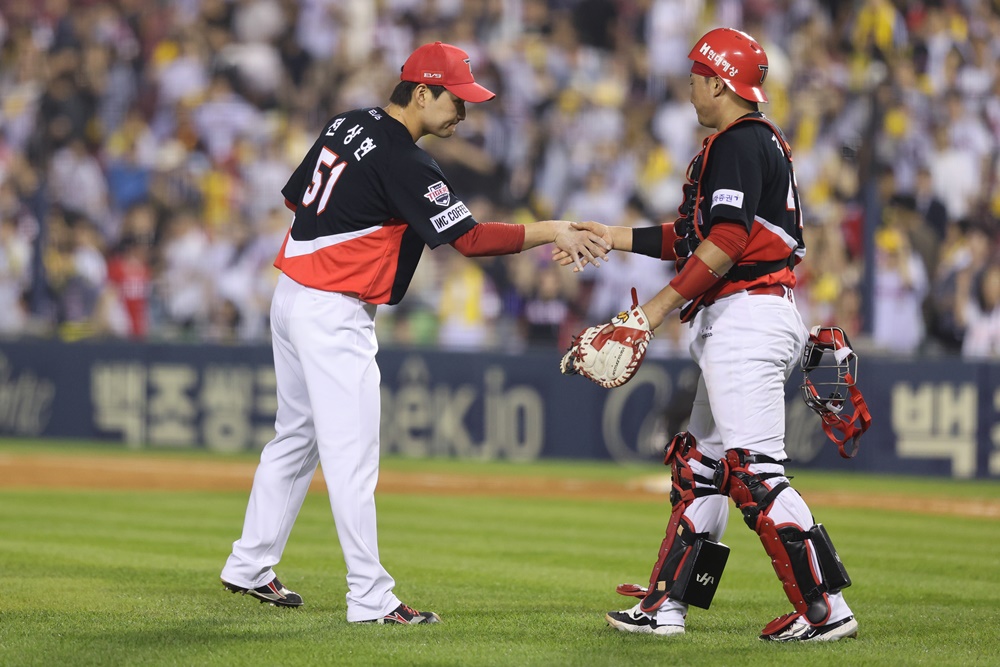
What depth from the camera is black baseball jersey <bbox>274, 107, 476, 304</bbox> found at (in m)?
5.86

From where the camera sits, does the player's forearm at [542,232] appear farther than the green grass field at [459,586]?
Yes

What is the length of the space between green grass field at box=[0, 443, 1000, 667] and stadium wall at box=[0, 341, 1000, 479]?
3084 mm

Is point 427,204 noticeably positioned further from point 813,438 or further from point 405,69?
point 813,438

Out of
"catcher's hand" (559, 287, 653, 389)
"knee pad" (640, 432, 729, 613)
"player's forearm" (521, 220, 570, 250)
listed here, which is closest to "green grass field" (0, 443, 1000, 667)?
"knee pad" (640, 432, 729, 613)

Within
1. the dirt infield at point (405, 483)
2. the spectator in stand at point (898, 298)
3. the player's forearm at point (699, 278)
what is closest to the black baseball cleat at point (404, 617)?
the player's forearm at point (699, 278)

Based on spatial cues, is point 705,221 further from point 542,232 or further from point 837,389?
point 837,389

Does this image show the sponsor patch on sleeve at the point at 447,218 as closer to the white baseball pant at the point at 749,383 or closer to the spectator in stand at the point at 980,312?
the white baseball pant at the point at 749,383

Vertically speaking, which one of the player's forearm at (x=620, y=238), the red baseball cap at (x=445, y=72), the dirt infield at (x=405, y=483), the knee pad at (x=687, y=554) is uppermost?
the red baseball cap at (x=445, y=72)

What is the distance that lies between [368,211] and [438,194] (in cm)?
33

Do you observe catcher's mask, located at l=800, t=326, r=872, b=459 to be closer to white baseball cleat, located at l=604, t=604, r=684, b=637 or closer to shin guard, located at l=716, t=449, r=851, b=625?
shin guard, located at l=716, t=449, r=851, b=625

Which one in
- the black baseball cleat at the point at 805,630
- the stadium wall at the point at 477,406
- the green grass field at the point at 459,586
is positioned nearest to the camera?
the green grass field at the point at 459,586

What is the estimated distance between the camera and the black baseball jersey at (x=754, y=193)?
5527 mm

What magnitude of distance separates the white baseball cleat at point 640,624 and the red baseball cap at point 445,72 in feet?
7.32

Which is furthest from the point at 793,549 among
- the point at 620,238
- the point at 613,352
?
the point at 620,238
